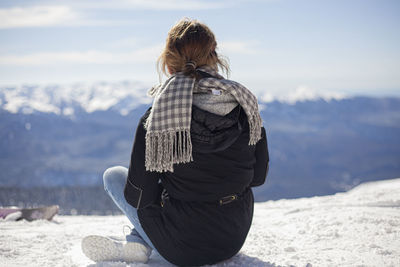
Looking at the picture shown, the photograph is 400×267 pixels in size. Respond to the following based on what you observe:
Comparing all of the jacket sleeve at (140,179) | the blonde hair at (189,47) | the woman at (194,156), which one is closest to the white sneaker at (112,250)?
the woman at (194,156)

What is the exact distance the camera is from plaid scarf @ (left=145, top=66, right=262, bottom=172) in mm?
1980

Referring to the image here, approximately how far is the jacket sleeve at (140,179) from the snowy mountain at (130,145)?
5333 inches

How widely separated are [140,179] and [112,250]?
0.74 m

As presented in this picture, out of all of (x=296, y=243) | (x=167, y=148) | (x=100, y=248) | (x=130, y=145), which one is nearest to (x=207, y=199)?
(x=167, y=148)

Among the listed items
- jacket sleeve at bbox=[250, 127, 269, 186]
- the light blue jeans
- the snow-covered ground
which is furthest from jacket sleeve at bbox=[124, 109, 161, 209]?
jacket sleeve at bbox=[250, 127, 269, 186]

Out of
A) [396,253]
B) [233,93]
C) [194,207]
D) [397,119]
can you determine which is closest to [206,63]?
[233,93]

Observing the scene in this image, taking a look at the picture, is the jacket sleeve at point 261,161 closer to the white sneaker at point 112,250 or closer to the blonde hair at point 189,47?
the blonde hair at point 189,47

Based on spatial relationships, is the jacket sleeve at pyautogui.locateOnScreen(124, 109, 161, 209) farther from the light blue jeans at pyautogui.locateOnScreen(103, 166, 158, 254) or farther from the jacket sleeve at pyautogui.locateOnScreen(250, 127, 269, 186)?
the jacket sleeve at pyautogui.locateOnScreen(250, 127, 269, 186)

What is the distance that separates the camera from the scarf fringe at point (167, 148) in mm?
2006

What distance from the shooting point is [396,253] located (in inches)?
104

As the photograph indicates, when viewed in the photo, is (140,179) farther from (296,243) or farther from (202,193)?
(296,243)

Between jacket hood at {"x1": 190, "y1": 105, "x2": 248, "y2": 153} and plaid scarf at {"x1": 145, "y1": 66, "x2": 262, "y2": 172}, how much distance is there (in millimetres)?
48

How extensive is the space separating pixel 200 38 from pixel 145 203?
1.08 meters

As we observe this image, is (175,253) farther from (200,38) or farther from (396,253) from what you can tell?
(396,253)
